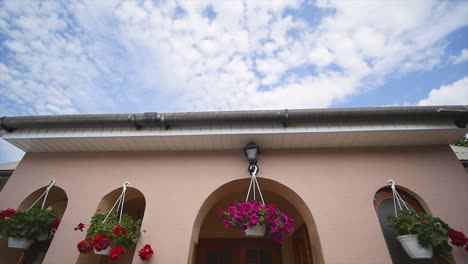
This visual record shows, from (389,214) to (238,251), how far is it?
2889 mm

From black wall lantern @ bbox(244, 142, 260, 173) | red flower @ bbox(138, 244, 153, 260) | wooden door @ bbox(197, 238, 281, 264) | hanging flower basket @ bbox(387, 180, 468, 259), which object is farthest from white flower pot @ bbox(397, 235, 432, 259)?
red flower @ bbox(138, 244, 153, 260)

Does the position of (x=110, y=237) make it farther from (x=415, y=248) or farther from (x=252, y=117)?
(x=415, y=248)

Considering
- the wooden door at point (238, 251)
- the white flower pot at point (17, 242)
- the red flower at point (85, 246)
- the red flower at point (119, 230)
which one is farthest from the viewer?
the wooden door at point (238, 251)

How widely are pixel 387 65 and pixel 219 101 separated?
12.7ft

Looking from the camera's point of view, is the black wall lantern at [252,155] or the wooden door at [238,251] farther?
the wooden door at [238,251]

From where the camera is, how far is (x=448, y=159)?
2771mm

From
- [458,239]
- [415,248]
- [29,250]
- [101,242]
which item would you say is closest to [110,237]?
[101,242]

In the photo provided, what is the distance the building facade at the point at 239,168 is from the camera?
2430 millimetres

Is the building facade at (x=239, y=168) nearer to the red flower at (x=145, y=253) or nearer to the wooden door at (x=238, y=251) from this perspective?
the red flower at (x=145, y=253)

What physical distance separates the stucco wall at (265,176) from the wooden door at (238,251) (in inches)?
84.2

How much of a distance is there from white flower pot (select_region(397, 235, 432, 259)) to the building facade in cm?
21

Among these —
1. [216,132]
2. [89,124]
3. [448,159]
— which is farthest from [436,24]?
[89,124]

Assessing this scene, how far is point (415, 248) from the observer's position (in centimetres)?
207

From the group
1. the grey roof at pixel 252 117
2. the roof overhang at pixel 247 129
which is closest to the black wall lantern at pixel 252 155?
the roof overhang at pixel 247 129
